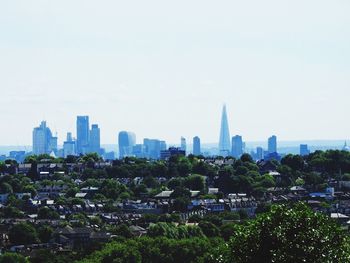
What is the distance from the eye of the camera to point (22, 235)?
68250 millimetres

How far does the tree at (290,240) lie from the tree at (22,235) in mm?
39585

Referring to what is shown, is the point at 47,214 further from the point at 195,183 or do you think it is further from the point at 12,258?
the point at 12,258

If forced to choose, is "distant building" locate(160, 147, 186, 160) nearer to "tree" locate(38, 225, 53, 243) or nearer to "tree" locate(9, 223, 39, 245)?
"tree" locate(38, 225, 53, 243)

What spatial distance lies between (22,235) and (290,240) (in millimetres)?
41371

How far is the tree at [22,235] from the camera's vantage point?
68.1 m

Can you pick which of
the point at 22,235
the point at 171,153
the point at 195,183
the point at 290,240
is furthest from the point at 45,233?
the point at 171,153

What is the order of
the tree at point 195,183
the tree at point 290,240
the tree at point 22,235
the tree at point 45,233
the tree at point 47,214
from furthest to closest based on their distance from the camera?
the tree at point 195,183 → the tree at point 47,214 → the tree at point 45,233 → the tree at point 22,235 → the tree at point 290,240

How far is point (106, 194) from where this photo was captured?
3937 inches

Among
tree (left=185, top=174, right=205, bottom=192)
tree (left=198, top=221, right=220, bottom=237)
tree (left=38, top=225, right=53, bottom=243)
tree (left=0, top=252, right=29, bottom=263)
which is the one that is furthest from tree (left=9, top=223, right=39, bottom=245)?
tree (left=185, top=174, right=205, bottom=192)

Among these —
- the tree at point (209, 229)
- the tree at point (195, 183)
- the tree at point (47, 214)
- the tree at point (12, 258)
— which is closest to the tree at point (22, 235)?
the tree at point (209, 229)

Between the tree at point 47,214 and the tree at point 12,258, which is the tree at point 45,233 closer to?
the tree at point 47,214

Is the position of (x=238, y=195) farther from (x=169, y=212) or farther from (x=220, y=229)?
(x=220, y=229)

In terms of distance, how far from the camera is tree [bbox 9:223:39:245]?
223 ft

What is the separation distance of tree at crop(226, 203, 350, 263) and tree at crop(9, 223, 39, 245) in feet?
130
